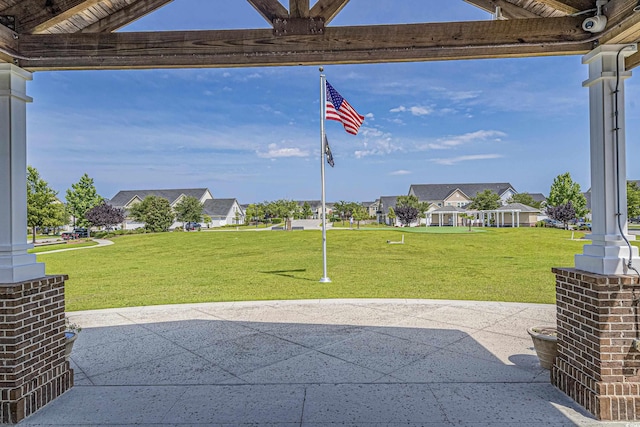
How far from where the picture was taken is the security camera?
10.4ft

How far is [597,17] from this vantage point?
3197 millimetres

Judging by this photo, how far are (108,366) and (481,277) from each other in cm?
1067

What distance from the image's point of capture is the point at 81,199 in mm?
46625

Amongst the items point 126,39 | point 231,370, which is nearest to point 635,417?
point 231,370

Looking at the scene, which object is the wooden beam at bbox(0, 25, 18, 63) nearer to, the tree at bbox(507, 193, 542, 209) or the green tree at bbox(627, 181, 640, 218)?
the green tree at bbox(627, 181, 640, 218)

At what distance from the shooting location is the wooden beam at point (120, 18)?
3562 millimetres

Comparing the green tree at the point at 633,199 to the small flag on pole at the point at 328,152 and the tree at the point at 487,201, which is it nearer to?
the tree at the point at 487,201

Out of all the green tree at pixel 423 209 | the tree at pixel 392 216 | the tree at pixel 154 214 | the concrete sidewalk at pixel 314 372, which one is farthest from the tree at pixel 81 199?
the concrete sidewalk at pixel 314 372

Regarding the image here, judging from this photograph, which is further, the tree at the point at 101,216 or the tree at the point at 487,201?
the tree at the point at 487,201

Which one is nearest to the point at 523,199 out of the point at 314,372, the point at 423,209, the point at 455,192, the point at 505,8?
the point at 455,192

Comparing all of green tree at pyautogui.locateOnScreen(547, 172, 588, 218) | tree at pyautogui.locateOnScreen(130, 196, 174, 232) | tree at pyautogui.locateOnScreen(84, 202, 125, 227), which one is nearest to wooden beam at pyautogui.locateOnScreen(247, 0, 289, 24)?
tree at pyautogui.locateOnScreen(130, 196, 174, 232)

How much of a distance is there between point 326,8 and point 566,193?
5120 centimetres

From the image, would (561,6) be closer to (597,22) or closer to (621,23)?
(597,22)

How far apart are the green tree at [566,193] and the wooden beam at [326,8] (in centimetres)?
5062
